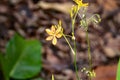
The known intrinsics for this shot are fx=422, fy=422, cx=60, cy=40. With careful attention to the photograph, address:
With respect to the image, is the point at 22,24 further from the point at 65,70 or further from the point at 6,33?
the point at 65,70

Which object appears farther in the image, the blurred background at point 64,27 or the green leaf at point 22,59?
the blurred background at point 64,27

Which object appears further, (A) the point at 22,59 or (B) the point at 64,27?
(B) the point at 64,27

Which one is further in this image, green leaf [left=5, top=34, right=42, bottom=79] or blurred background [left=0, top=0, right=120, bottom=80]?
blurred background [left=0, top=0, right=120, bottom=80]

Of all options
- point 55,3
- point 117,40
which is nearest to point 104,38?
point 117,40

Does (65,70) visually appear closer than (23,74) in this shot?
No
